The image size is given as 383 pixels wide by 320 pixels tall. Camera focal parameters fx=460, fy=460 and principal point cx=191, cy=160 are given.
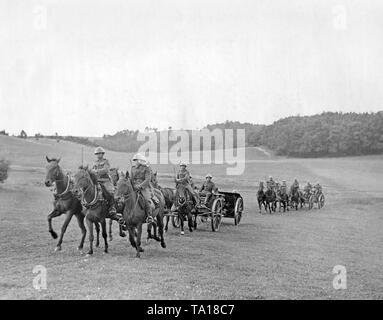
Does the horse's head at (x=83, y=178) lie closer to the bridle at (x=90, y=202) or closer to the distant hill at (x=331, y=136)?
the bridle at (x=90, y=202)

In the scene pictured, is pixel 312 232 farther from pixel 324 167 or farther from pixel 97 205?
pixel 324 167

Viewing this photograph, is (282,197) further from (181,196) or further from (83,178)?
(83,178)

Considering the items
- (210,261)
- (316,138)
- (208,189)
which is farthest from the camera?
(316,138)

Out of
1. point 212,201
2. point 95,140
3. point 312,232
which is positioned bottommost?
point 312,232

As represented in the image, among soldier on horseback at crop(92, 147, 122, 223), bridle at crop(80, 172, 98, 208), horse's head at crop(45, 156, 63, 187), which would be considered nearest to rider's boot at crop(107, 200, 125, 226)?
soldier on horseback at crop(92, 147, 122, 223)

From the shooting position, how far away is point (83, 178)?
38.6ft

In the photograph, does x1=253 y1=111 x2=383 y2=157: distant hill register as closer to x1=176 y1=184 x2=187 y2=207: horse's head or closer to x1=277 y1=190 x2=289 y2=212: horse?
x1=277 y1=190 x2=289 y2=212: horse

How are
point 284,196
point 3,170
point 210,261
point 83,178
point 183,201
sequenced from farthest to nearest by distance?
point 3,170
point 284,196
point 183,201
point 210,261
point 83,178

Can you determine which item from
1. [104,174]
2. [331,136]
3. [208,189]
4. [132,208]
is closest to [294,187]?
[208,189]

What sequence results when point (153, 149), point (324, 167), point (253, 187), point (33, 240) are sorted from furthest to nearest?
point (153, 149) < point (324, 167) < point (253, 187) < point (33, 240)

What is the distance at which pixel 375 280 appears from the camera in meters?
11.4
